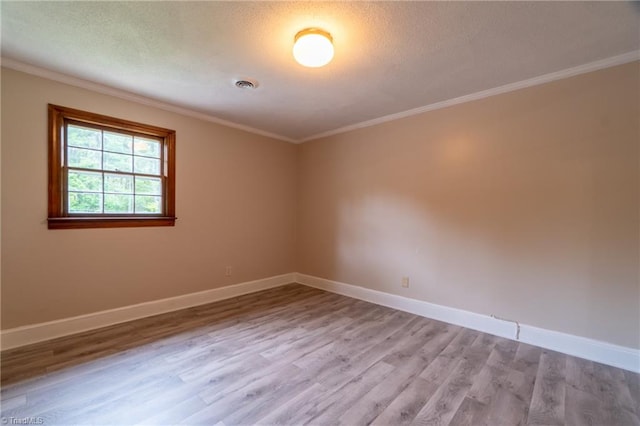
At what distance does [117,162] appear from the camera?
3006 mm

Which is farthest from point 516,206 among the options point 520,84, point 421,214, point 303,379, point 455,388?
point 303,379

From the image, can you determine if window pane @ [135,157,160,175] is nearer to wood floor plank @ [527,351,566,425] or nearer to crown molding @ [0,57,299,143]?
crown molding @ [0,57,299,143]

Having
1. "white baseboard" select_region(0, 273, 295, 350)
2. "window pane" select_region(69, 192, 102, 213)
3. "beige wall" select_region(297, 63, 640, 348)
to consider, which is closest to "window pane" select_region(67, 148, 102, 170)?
"window pane" select_region(69, 192, 102, 213)

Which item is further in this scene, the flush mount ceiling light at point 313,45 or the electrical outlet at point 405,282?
the electrical outlet at point 405,282

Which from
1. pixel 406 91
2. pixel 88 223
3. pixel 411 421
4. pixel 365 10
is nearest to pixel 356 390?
pixel 411 421

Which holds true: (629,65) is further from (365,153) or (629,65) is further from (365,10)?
(365,153)

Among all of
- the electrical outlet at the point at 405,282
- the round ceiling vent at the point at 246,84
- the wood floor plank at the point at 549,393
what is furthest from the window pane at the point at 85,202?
the wood floor plank at the point at 549,393

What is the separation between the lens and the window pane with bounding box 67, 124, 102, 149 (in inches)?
107

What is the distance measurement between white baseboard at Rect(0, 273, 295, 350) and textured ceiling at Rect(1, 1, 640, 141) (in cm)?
239

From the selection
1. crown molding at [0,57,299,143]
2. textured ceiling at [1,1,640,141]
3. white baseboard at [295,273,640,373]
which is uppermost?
textured ceiling at [1,1,640,141]

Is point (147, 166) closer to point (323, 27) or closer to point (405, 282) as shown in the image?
point (323, 27)

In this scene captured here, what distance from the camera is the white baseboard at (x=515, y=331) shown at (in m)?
2.24

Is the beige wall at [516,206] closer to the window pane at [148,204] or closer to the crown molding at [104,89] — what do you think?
the crown molding at [104,89]

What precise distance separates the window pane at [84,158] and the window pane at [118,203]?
330 mm
